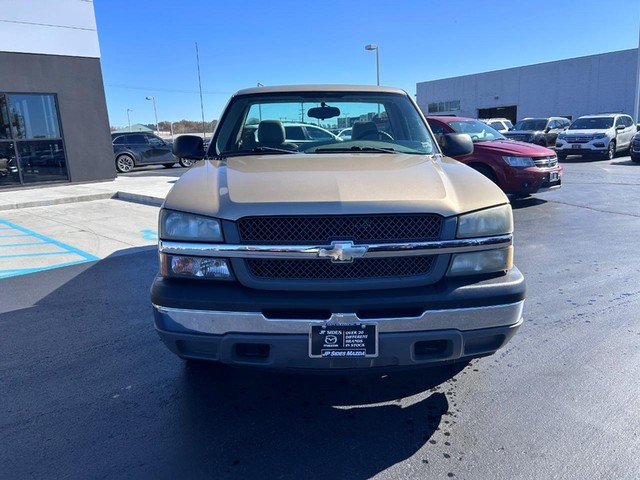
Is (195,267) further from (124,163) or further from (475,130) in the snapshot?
(124,163)

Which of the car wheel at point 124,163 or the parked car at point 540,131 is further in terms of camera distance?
the car wheel at point 124,163

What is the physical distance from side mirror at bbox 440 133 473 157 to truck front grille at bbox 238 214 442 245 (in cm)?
162

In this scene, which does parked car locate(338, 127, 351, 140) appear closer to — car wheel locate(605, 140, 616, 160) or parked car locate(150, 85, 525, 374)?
parked car locate(150, 85, 525, 374)

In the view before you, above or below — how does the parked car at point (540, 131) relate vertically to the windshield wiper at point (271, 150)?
below

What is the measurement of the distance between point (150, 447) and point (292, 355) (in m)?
0.93

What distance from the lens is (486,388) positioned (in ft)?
9.72

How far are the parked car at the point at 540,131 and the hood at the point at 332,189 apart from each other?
16016 mm

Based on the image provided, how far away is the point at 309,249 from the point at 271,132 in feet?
5.66

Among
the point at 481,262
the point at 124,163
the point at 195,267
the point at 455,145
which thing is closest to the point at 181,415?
the point at 195,267

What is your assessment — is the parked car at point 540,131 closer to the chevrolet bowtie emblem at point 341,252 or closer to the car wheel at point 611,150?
the car wheel at point 611,150

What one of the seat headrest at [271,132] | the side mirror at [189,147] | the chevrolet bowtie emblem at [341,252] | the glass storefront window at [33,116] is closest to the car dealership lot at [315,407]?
the chevrolet bowtie emblem at [341,252]

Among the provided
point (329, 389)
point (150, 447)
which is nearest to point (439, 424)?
point (329, 389)

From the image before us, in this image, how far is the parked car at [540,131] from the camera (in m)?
17.6

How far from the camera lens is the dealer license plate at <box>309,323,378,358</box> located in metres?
2.22
